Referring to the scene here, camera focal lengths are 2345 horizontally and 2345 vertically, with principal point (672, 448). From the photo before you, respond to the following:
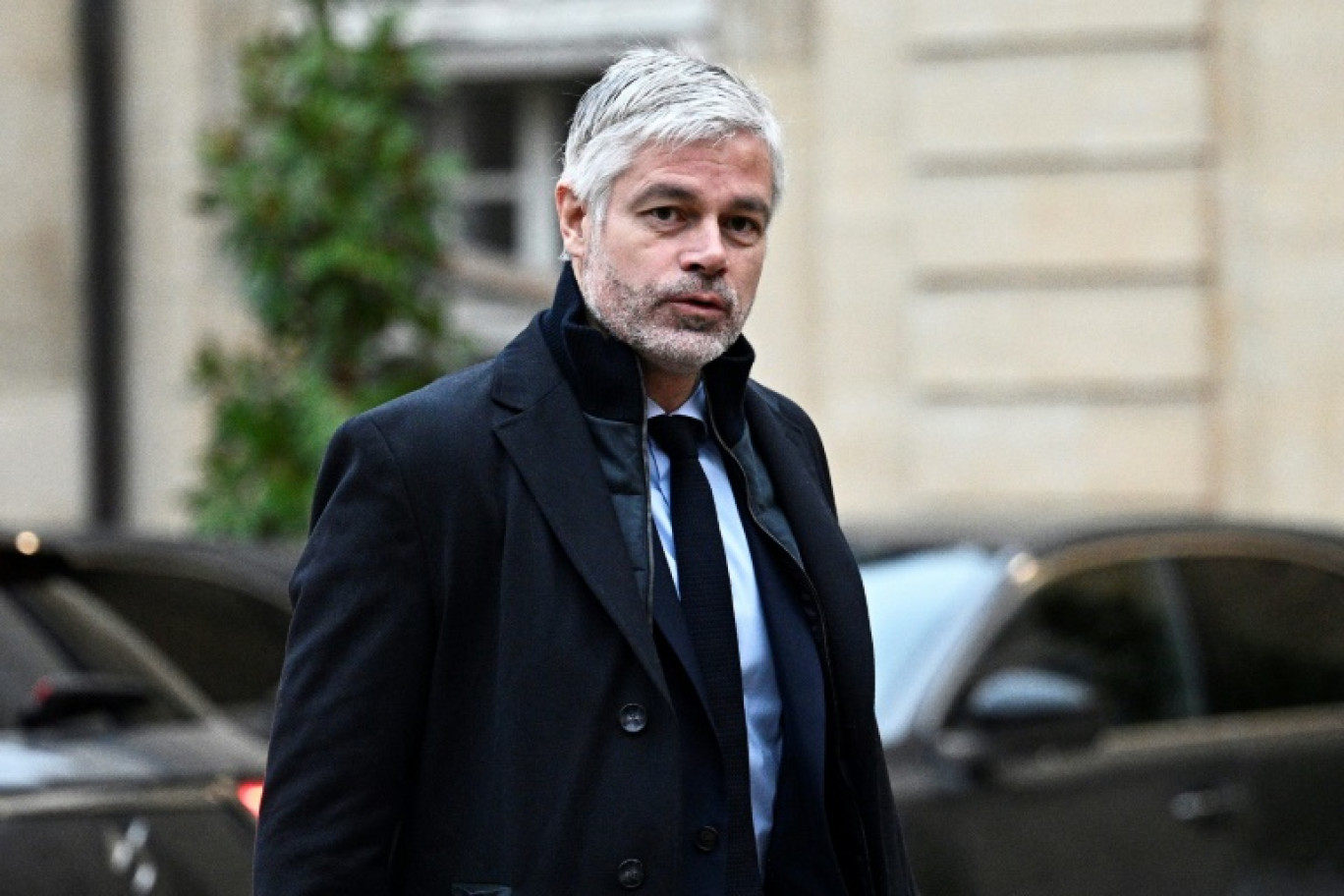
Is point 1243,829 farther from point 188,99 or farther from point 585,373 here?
point 188,99

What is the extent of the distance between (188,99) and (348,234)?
150 inches

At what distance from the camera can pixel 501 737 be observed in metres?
2.38

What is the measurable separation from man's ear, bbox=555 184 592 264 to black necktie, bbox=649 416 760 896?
0.21 m

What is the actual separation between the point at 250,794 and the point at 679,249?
2027mm

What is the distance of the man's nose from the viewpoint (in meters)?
2.49

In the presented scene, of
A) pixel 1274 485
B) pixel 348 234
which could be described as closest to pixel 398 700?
pixel 348 234

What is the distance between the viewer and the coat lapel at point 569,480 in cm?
242

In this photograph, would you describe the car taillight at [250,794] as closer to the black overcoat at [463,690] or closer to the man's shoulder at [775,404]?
the man's shoulder at [775,404]

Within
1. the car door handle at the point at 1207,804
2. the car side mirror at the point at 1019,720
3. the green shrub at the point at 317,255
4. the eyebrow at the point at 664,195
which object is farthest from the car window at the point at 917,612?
the green shrub at the point at 317,255

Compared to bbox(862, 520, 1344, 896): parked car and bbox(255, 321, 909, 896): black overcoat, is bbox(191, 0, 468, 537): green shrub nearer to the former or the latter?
bbox(862, 520, 1344, 896): parked car

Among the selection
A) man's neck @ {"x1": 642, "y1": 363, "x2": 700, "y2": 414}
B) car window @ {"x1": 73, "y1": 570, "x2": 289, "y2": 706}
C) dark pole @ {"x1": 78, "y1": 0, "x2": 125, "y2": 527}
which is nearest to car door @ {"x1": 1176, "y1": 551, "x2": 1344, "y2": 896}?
car window @ {"x1": 73, "y1": 570, "x2": 289, "y2": 706}

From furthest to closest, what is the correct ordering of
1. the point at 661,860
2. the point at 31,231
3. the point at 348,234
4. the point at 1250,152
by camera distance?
the point at 31,231 < the point at 1250,152 < the point at 348,234 < the point at 661,860

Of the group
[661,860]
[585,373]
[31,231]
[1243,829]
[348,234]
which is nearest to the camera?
[661,860]

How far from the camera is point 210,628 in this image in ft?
18.5
